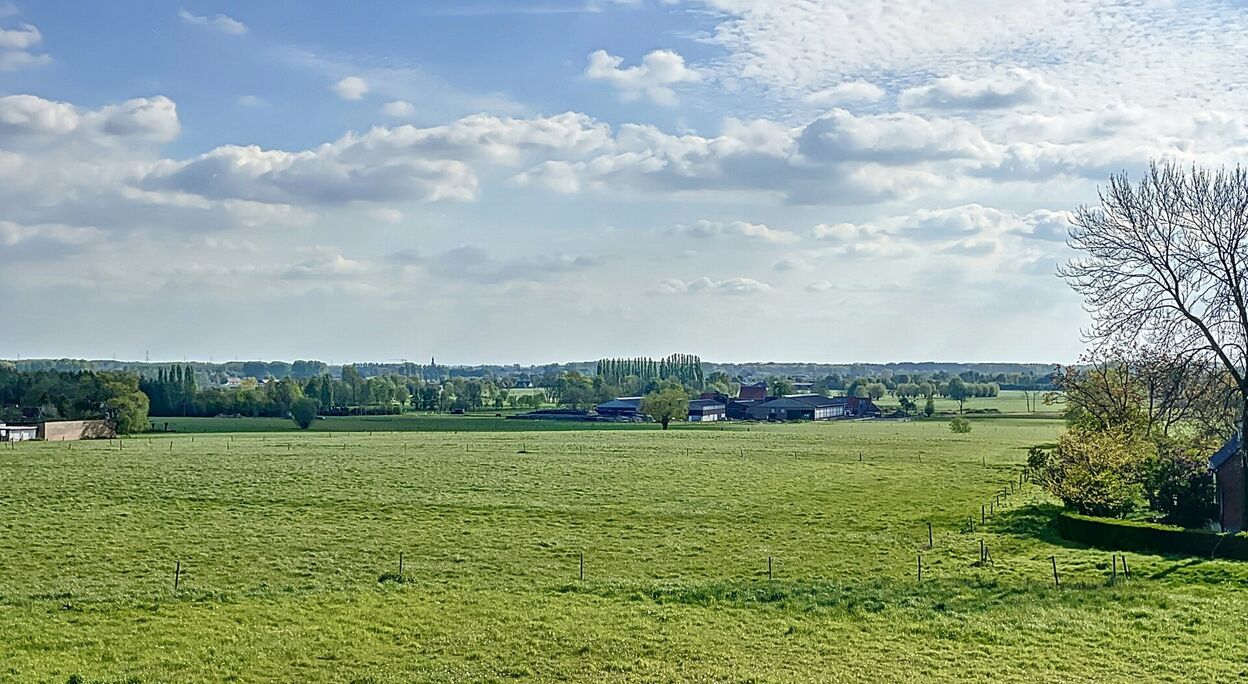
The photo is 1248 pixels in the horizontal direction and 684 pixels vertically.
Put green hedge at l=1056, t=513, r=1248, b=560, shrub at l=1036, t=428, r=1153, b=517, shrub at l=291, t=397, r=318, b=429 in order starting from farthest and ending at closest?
1. shrub at l=291, t=397, r=318, b=429
2. shrub at l=1036, t=428, r=1153, b=517
3. green hedge at l=1056, t=513, r=1248, b=560

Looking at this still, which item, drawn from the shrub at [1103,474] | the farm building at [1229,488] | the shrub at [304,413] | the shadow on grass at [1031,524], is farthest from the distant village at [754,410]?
the farm building at [1229,488]

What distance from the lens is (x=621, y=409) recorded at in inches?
7352

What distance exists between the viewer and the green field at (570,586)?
2303 cm

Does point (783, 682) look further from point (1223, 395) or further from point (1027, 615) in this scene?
point (1223, 395)

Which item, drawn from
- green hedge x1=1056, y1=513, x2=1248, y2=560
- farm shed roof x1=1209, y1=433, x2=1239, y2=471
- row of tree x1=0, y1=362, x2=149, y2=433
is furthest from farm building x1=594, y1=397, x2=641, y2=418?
green hedge x1=1056, y1=513, x2=1248, y2=560

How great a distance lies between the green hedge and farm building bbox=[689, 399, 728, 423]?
432ft

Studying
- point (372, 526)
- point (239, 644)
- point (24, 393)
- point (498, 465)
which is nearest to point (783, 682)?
point (239, 644)

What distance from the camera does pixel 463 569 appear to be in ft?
114

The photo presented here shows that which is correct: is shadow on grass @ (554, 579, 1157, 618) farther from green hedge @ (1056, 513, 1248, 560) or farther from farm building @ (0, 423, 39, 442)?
farm building @ (0, 423, 39, 442)

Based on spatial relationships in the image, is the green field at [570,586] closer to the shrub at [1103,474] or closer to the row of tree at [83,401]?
the shrub at [1103,474]

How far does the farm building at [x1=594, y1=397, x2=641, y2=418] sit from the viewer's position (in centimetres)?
18088

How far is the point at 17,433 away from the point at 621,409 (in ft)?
327

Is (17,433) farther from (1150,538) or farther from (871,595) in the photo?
(1150,538)

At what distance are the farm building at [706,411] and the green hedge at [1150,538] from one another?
432 feet
